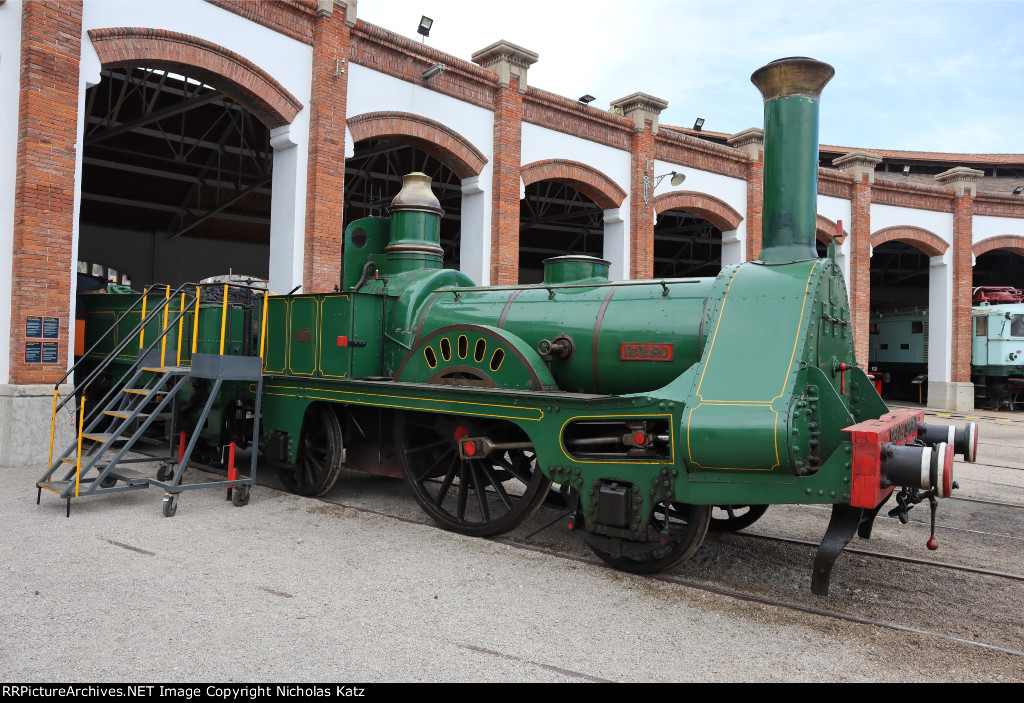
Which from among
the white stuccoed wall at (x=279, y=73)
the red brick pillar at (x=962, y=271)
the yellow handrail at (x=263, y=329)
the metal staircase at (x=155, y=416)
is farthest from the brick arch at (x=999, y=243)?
the metal staircase at (x=155, y=416)

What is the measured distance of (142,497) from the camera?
722 centimetres

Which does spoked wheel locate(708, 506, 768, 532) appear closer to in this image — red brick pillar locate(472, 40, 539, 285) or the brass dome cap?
the brass dome cap

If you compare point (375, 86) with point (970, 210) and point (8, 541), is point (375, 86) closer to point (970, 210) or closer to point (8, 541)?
point (8, 541)

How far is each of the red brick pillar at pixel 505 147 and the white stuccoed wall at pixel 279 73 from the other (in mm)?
Result: 3926

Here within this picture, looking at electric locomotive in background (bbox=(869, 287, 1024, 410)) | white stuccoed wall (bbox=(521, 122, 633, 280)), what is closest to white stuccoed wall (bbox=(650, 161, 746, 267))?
white stuccoed wall (bbox=(521, 122, 633, 280))

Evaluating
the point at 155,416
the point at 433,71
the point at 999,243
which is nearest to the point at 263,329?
the point at 155,416

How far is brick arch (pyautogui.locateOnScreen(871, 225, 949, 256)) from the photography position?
21.3 metres

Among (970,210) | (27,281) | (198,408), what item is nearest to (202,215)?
(27,281)

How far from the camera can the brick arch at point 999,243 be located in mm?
22656

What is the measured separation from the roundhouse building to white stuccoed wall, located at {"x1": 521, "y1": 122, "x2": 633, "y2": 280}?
5 centimetres

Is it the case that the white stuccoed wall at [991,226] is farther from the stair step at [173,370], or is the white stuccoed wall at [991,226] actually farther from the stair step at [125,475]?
the stair step at [125,475]

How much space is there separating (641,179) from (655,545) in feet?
42.5

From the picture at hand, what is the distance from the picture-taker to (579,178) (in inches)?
611

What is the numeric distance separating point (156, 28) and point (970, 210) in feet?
76.3
